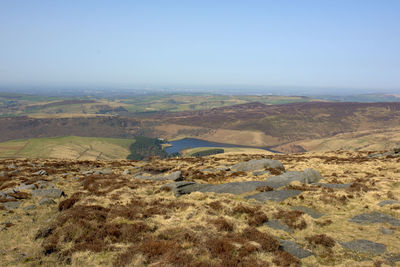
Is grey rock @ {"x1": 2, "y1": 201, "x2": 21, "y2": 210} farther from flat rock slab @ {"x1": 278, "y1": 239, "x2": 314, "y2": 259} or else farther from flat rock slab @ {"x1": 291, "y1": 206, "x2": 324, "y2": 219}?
flat rock slab @ {"x1": 291, "y1": 206, "x2": 324, "y2": 219}

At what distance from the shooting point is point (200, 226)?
15.0 meters

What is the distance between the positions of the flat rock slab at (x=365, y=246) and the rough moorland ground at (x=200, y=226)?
49 mm

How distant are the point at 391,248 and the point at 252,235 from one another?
7.42m

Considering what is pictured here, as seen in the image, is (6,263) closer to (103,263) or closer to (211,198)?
(103,263)

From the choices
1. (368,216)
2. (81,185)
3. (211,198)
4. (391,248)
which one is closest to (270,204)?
(211,198)

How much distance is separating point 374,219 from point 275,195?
770 cm

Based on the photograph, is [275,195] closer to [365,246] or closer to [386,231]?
[386,231]

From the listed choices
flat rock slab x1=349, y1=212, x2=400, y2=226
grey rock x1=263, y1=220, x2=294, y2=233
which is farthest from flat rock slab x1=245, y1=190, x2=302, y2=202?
flat rock slab x1=349, y1=212, x2=400, y2=226

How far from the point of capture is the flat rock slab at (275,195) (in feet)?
72.1

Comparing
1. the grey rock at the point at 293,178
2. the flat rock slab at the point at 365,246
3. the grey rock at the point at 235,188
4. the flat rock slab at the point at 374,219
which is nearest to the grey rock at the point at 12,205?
the grey rock at the point at 235,188

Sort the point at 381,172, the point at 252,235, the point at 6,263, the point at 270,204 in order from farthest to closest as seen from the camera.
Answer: the point at 381,172, the point at 270,204, the point at 252,235, the point at 6,263

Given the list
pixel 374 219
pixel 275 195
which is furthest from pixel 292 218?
pixel 374 219

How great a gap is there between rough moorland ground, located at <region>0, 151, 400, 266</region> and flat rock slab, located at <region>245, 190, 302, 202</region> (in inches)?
15.0

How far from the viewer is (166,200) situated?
21.0 metres
